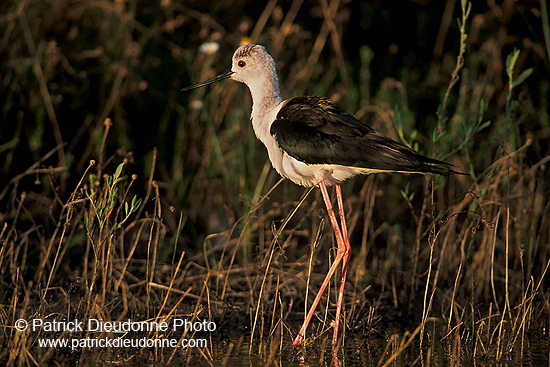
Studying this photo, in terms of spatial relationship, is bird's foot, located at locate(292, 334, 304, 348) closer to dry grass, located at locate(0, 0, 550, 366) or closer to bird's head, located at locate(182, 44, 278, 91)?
dry grass, located at locate(0, 0, 550, 366)

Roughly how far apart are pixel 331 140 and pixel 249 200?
3.22 feet

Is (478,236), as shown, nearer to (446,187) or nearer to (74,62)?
(446,187)

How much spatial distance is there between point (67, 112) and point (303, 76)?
1712mm

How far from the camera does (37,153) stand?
5703 mm

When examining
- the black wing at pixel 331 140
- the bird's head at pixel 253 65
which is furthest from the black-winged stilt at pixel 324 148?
the bird's head at pixel 253 65

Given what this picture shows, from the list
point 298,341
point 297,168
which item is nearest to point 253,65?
point 297,168

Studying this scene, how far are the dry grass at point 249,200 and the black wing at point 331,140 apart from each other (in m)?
0.29

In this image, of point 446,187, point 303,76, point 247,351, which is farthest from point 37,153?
point 446,187

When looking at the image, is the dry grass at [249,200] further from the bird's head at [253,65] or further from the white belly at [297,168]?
the bird's head at [253,65]

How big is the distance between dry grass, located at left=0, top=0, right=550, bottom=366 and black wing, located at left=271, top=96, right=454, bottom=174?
285mm

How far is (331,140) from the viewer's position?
13.7 feet

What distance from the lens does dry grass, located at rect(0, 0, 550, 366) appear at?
4016 mm

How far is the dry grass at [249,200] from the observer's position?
402 cm

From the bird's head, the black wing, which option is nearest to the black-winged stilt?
the black wing
